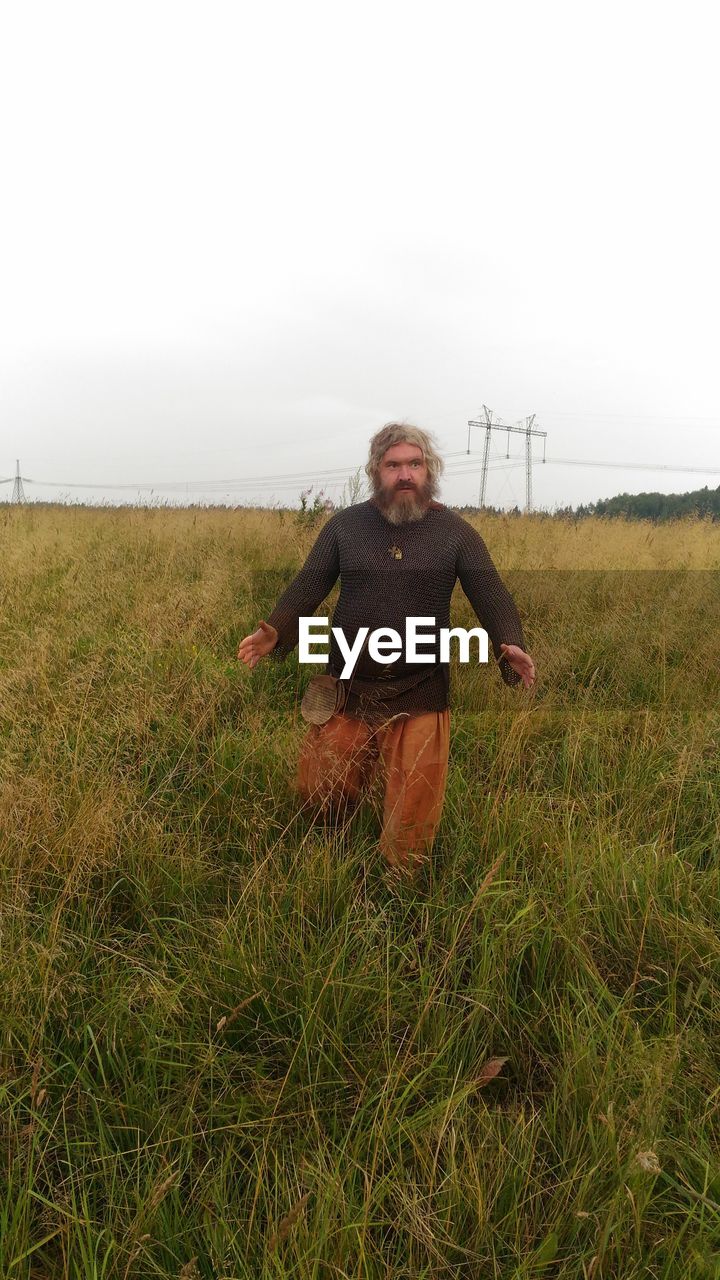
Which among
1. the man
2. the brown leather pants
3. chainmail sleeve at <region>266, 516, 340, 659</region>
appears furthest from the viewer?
chainmail sleeve at <region>266, 516, 340, 659</region>

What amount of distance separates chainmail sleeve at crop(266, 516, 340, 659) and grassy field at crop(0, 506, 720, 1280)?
1.41ft

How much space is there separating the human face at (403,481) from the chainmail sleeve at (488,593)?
239 mm

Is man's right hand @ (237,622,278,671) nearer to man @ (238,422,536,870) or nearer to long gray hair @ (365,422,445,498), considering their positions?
man @ (238,422,536,870)

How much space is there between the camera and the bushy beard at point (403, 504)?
8.18 feet

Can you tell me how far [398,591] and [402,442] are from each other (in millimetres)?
607

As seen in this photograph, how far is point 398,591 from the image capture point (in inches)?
96.0

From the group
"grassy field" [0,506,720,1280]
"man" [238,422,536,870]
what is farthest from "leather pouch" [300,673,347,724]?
"grassy field" [0,506,720,1280]

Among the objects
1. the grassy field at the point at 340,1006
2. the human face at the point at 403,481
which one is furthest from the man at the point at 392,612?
the grassy field at the point at 340,1006

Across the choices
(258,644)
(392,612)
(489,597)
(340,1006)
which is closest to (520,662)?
(489,597)

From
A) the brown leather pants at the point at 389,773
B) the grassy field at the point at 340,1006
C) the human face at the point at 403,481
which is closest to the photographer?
the grassy field at the point at 340,1006

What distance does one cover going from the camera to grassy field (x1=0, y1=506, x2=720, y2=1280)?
1071 millimetres

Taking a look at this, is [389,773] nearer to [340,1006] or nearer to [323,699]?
[323,699]

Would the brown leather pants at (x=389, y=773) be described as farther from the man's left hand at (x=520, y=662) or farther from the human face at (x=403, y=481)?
the human face at (x=403, y=481)

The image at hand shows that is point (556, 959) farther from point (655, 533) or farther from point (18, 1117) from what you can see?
point (655, 533)
